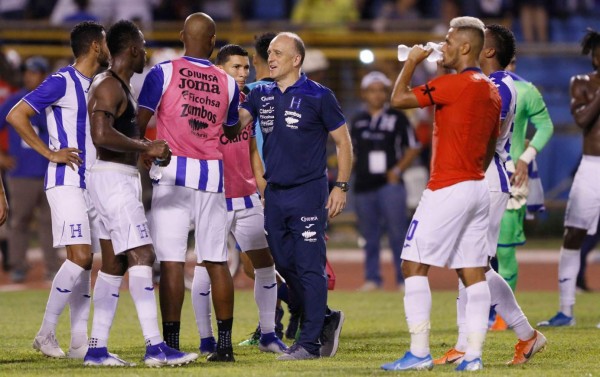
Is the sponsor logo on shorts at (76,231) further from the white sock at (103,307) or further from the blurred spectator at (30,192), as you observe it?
the blurred spectator at (30,192)

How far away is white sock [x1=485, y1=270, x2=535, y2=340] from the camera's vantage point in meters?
8.84

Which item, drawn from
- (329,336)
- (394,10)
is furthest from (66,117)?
(394,10)

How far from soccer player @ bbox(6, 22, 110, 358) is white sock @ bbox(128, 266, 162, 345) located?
0.84m

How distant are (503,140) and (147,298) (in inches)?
129

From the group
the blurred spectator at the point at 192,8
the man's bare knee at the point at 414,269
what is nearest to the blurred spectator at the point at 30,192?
the blurred spectator at the point at 192,8

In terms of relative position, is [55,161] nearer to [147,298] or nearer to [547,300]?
[147,298]

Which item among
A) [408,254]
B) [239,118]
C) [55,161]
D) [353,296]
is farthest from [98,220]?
[353,296]

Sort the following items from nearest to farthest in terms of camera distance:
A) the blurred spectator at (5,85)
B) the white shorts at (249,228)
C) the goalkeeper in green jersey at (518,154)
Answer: the white shorts at (249,228), the goalkeeper in green jersey at (518,154), the blurred spectator at (5,85)

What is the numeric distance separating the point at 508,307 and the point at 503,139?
5.36ft

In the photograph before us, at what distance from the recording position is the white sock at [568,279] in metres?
12.0

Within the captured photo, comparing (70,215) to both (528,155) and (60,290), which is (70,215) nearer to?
(60,290)

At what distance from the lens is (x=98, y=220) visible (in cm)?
922

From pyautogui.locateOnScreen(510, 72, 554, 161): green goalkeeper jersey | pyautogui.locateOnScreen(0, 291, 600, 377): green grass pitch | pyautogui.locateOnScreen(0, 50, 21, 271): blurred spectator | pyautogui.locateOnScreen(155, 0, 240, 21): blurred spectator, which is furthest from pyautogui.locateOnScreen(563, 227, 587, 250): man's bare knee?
pyautogui.locateOnScreen(155, 0, 240, 21): blurred spectator

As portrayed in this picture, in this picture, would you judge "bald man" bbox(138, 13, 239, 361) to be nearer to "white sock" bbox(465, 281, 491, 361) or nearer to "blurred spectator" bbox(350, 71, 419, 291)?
"white sock" bbox(465, 281, 491, 361)
